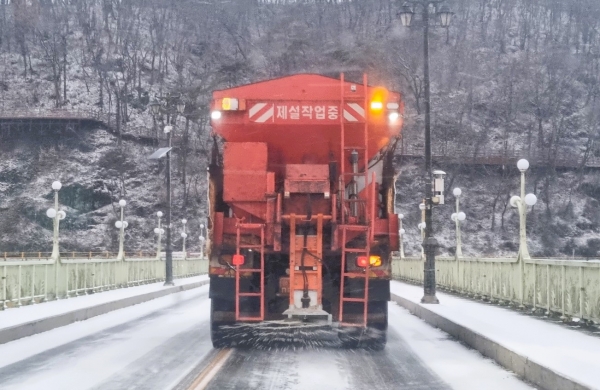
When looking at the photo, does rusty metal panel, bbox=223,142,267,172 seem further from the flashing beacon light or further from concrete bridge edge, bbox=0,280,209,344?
concrete bridge edge, bbox=0,280,209,344

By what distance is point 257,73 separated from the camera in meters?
129

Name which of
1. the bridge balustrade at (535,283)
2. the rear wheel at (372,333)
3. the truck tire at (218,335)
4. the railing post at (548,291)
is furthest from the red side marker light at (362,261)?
the railing post at (548,291)

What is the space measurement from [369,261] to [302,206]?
134cm

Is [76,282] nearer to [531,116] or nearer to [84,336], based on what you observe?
[84,336]

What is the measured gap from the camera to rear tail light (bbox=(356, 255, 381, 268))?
12.9m

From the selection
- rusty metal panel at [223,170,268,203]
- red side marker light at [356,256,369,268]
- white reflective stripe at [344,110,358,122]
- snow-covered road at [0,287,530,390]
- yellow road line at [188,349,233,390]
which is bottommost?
snow-covered road at [0,287,530,390]

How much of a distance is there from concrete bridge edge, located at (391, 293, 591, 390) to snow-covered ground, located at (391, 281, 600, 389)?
0.07 metres

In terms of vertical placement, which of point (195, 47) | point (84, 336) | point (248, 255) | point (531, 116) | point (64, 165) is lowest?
point (84, 336)

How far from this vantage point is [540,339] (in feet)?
43.0

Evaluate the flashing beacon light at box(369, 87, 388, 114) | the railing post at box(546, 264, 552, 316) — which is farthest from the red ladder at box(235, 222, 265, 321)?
the railing post at box(546, 264, 552, 316)

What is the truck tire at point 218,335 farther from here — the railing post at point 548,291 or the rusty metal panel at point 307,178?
the railing post at point 548,291

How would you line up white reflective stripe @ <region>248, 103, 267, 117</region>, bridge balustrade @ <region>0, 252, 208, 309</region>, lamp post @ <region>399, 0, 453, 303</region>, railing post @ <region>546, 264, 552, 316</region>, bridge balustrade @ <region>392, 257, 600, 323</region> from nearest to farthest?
1. white reflective stripe @ <region>248, 103, 267, 117</region>
2. bridge balustrade @ <region>392, 257, 600, 323</region>
3. railing post @ <region>546, 264, 552, 316</region>
4. bridge balustrade @ <region>0, 252, 208, 309</region>
5. lamp post @ <region>399, 0, 453, 303</region>

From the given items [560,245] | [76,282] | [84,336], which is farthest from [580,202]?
[84,336]

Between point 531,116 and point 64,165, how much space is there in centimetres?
6319
